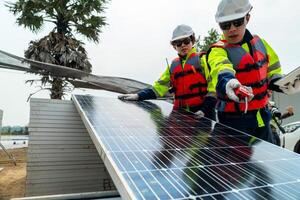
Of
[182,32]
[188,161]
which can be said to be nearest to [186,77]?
[182,32]

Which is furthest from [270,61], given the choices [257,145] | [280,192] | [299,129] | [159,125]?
[299,129]

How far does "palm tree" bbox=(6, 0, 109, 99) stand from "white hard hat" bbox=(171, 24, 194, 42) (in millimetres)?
11158

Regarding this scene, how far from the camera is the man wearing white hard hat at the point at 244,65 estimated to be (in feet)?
9.34

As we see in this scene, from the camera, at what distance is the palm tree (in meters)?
14.8

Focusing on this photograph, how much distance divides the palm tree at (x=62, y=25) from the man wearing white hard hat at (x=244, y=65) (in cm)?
1253

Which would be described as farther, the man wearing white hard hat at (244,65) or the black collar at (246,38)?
the black collar at (246,38)

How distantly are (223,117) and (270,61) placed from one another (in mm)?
700

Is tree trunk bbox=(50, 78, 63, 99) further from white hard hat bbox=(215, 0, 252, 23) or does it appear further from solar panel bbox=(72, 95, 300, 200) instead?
white hard hat bbox=(215, 0, 252, 23)

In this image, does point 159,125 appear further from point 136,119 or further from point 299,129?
point 299,129

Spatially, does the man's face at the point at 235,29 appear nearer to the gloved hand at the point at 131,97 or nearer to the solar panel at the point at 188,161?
the solar panel at the point at 188,161

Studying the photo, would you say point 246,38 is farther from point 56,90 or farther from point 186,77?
point 56,90

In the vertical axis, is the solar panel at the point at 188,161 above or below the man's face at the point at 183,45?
below

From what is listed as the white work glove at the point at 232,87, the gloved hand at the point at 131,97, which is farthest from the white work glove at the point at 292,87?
the gloved hand at the point at 131,97

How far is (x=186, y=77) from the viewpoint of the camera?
4.24 metres
